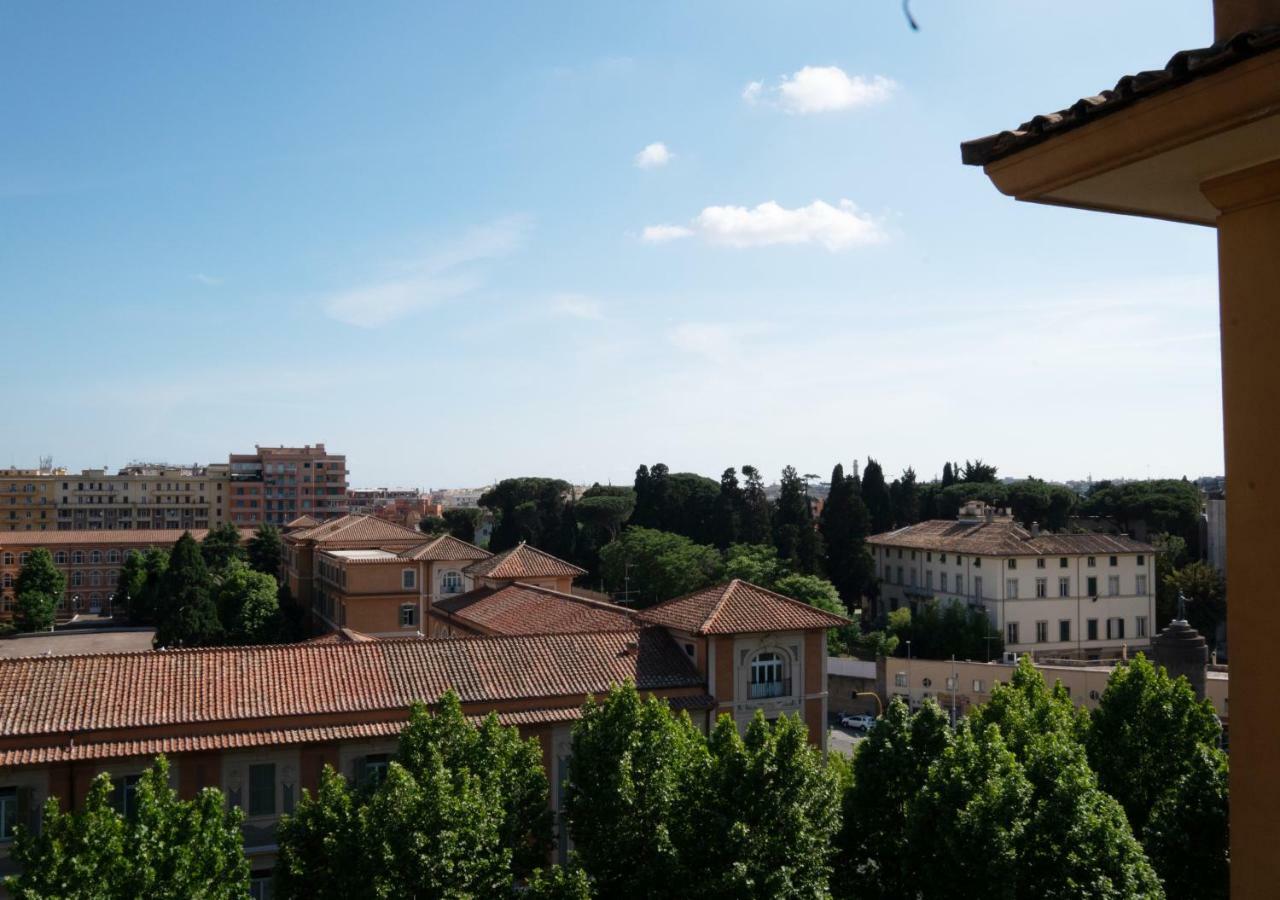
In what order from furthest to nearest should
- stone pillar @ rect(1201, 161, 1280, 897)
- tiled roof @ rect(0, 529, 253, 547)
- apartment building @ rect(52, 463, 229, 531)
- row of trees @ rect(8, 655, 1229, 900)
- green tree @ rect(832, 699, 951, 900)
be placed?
1. apartment building @ rect(52, 463, 229, 531)
2. tiled roof @ rect(0, 529, 253, 547)
3. green tree @ rect(832, 699, 951, 900)
4. row of trees @ rect(8, 655, 1229, 900)
5. stone pillar @ rect(1201, 161, 1280, 897)

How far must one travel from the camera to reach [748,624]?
75.9 feet

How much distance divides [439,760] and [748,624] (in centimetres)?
1012

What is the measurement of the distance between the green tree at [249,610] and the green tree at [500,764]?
114 feet

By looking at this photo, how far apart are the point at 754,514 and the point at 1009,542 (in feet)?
58.8

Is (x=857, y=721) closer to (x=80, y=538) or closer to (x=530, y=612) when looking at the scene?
(x=530, y=612)

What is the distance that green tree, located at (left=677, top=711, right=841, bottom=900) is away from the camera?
1382 cm

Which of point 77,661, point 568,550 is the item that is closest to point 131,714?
point 77,661

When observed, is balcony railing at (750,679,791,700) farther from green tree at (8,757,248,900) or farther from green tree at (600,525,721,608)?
green tree at (600,525,721,608)

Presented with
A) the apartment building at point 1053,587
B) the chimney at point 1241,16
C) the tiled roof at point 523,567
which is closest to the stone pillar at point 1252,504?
the chimney at point 1241,16

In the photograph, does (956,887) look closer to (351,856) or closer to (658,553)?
(351,856)

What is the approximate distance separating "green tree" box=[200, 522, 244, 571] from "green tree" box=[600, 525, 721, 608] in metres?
26.2

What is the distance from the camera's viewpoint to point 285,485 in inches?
4146

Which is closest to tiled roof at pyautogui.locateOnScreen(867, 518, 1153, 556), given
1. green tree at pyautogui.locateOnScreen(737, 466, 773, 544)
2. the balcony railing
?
green tree at pyautogui.locateOnScreen(737, 466, 773, 544)

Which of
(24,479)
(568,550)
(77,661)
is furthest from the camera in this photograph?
(24,479)
